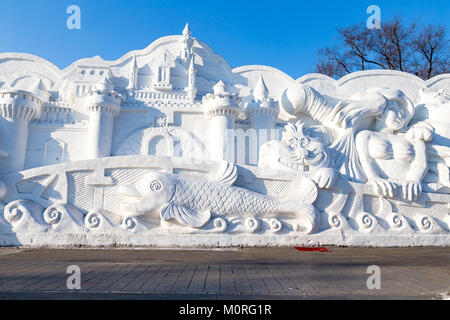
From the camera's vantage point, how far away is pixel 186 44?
9.00 meters

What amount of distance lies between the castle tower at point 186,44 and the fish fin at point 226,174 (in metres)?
4.24

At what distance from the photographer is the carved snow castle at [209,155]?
5.63 meters

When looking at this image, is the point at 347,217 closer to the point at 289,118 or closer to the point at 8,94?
the point at 289,118

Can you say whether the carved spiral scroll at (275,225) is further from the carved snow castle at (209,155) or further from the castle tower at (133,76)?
the castle tower at (133,76)

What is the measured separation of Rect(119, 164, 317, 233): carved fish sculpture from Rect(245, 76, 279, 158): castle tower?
2062 mm

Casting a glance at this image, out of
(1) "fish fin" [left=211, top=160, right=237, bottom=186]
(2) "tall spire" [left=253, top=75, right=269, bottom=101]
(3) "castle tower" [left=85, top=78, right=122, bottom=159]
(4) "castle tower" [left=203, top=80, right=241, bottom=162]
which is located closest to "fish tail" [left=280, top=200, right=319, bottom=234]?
(1) "fish fin" [left=211, top=160, right=237, bottom=186]

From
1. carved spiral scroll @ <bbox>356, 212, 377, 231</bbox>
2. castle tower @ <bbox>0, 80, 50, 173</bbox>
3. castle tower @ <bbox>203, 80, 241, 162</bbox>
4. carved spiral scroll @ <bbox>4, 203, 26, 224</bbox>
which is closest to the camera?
carved spiral scroll @ <bbox>4, 203, 26, 224</bbox>

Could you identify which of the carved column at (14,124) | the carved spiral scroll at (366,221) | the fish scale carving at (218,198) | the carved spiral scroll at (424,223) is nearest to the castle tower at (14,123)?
the carved column at (14,124)

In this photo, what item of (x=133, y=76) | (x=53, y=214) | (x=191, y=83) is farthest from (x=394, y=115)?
(x=53, y=214)

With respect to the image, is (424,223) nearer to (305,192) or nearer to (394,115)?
(394,115)

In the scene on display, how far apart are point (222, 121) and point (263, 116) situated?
43.9 inches

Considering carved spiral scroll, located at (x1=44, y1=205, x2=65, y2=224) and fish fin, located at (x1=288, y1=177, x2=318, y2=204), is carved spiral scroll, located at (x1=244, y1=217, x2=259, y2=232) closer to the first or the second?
fish fin, located at (x1=288, y1=177, x2=318, y2=204)

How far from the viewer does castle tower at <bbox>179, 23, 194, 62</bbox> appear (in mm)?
8906
